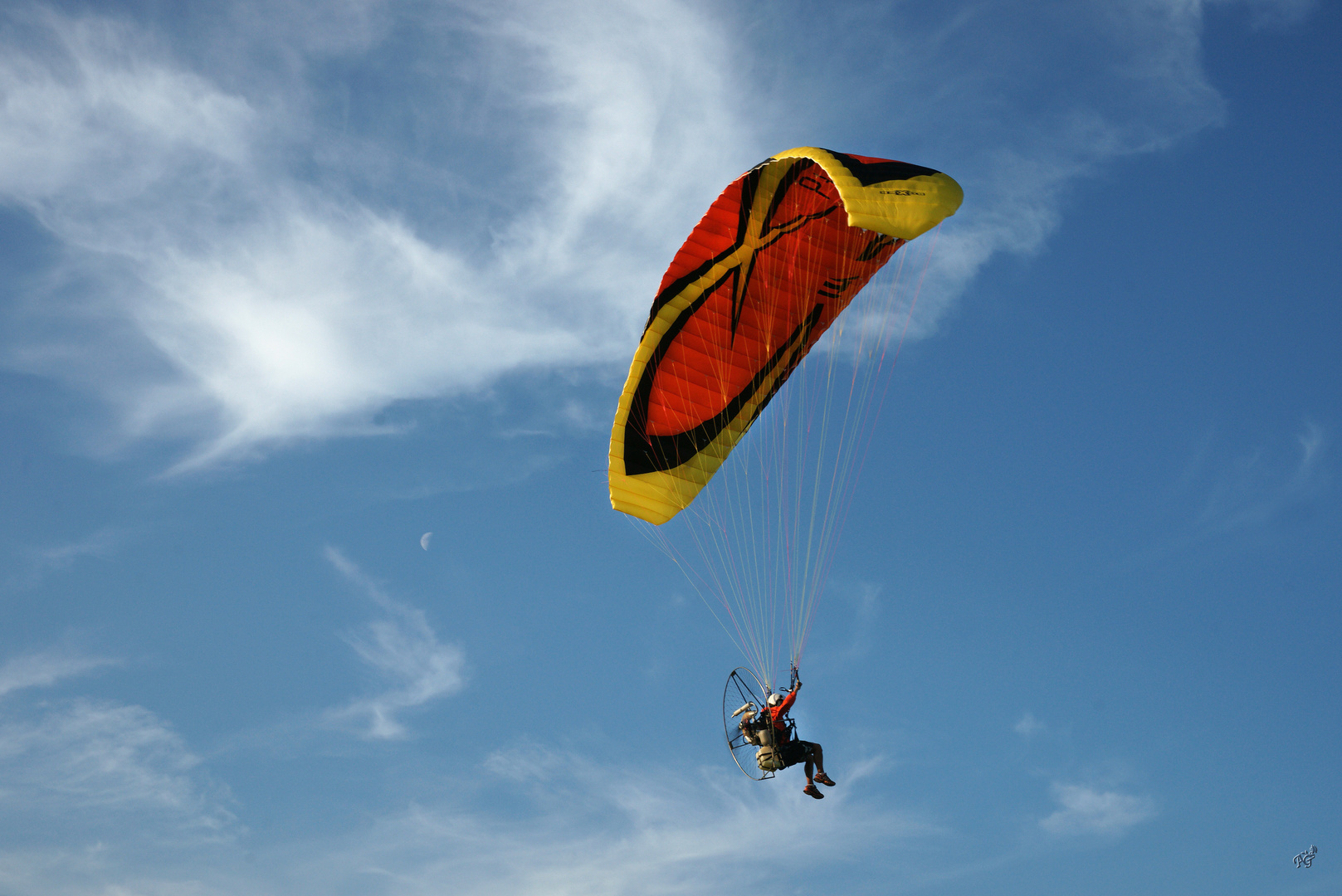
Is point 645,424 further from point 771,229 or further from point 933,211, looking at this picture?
point 933,211

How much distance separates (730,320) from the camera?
693 inches

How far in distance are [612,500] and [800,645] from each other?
4.05 m

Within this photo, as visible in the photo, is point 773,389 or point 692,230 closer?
point 692,230

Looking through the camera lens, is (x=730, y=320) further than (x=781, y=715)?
Yes

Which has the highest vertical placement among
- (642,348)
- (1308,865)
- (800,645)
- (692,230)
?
(692,230)

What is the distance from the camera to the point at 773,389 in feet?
61.0

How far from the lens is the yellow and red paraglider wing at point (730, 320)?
17062 mm

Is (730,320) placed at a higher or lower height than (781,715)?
higher

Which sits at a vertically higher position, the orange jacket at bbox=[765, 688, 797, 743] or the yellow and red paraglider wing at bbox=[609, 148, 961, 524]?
the yellow and red paraglider wing at bbox=[609, 148, 961, 524]

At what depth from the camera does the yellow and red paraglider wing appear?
17062mm

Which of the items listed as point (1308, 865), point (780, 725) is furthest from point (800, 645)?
point (1308, 865)

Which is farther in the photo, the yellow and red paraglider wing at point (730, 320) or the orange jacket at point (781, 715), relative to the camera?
the yellow and red paraglider wing at point (730, 320)

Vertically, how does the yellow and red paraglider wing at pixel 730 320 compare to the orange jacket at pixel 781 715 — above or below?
above

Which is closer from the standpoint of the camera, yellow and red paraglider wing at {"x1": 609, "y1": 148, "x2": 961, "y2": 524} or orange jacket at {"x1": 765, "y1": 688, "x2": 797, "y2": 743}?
orange jacket at {"x1": 765, "y1": 688, "x2": 797, "y2": 743}
